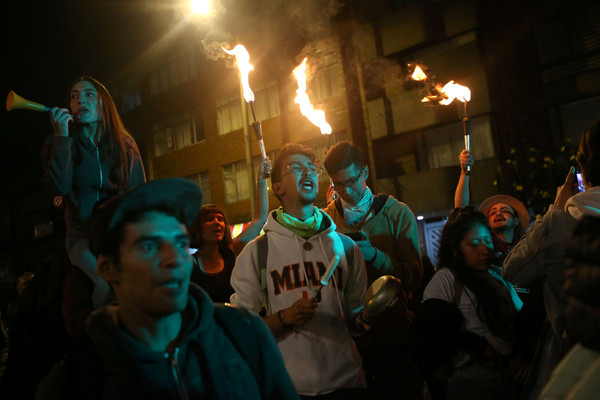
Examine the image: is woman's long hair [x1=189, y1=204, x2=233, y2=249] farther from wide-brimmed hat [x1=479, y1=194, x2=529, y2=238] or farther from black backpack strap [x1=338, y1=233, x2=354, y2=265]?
wide-brimmed hat [x1=479, y1=194, x2=529, y2=238]

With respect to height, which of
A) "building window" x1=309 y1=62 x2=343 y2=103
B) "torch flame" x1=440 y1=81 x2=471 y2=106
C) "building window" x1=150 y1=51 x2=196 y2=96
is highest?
"building window" x1=150 y1=51 x2=196 y2=96

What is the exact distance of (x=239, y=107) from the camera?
25.1 metres

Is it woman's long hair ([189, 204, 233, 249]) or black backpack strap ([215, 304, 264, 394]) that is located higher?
woman's long hair ([189, 204, 233, 249])

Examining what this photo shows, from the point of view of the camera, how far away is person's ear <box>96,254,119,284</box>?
195 cm

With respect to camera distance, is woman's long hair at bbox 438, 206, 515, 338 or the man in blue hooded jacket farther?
woman's long hair at bbox 438, 206, 515, 338

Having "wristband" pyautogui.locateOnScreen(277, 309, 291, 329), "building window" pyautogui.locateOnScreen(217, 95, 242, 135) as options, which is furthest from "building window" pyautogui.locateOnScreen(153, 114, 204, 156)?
"wristband" pyautogui.locateOnScreen(277, 309, 291, 329)

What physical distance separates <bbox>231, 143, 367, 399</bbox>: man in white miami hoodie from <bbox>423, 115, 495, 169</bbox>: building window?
15.5 m

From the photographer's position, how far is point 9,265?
38.3m

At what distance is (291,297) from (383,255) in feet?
3.01

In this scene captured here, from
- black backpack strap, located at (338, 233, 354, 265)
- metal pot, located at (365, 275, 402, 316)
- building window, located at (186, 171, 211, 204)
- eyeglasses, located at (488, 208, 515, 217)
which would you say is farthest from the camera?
building window, located at (186, 171, 211, 204)

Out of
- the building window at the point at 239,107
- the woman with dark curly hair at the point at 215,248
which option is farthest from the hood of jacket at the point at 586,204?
the building window at the point at 239,107

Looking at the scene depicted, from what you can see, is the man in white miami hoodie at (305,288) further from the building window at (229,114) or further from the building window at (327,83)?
the building window at (229,114)

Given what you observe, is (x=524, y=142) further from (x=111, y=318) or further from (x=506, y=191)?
(x=111, y=318)

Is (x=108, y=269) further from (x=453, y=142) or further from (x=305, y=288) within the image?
(x=453, y=142)
